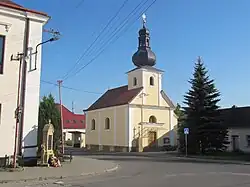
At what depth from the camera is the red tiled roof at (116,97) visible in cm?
5008

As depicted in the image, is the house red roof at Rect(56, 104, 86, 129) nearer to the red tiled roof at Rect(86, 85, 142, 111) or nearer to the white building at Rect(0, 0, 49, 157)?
the red tiled roof at Rect(86, 85, 142, 111)

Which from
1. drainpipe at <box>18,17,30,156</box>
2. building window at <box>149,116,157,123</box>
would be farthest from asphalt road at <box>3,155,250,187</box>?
building window at <box>149,116,157,123</box>

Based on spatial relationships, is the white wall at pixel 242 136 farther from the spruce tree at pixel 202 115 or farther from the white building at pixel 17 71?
the white building at pixel 17 71

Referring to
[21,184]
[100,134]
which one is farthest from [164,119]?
[21,184]

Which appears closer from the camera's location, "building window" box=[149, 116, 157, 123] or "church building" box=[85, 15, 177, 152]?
"church building" box=[85, 15, 177, 152]

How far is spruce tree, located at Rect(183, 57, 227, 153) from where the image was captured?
35297mm

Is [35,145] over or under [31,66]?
under

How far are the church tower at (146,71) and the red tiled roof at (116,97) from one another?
146 cm

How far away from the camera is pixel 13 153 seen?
731 inches

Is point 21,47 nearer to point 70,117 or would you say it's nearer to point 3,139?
point 3,139

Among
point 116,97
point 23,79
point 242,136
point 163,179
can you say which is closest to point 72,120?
point 116,97

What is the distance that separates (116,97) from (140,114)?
260 inches

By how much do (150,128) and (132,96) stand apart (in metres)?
5.16

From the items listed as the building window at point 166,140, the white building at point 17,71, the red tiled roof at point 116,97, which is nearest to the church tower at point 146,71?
the red tiled roof at point 116,97
